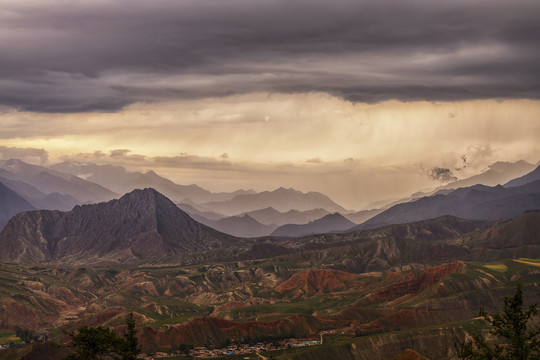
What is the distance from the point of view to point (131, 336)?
126 m

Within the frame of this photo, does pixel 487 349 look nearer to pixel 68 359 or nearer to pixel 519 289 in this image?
pixel 519 289

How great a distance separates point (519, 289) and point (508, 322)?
5.33 m

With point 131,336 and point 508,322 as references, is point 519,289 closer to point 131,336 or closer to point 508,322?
point 508,322

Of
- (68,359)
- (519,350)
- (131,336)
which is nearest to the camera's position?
(519,350)

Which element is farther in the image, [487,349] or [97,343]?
[97,343]

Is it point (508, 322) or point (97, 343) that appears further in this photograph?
point (97, 343)

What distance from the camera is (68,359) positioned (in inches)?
4643

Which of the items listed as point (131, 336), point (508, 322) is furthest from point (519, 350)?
point (131, 336)

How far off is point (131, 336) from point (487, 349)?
2413 inches

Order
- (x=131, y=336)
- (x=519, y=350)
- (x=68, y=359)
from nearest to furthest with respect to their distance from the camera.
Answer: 1. (x=519, y=350)
2. (x=68, y=359)
3. (x=131, y=336)

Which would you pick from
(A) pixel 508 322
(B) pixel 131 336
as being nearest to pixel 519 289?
(A) pixel 508 322

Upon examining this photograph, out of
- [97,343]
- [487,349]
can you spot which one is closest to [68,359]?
[97,343]

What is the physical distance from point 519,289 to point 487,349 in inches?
417

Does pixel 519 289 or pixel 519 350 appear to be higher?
pixel 519 289
